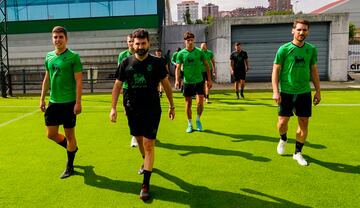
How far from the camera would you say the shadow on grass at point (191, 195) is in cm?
400

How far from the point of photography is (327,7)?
8038cm

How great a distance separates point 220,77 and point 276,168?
15.0 metres

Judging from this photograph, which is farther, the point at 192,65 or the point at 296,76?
the point at 192,65

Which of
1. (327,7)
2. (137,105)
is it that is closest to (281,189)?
(137,105)

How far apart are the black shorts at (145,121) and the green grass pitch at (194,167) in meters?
0.73

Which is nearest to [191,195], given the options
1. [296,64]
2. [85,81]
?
[296,64]

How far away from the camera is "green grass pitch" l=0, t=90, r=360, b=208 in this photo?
4.18 meters

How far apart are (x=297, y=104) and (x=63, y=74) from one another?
326cm

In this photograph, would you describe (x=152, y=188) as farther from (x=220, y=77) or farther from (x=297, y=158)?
(x=220, y=77)

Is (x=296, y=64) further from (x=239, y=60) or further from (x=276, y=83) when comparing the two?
(x=239, y=60)

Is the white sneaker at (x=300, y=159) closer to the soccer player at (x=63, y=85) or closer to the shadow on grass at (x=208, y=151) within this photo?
the shadow on grass at (x=208, y=151)

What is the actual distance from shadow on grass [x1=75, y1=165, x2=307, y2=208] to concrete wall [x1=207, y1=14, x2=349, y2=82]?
15346 mm

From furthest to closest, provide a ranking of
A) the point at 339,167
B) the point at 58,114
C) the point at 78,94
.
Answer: the point at 339,167, the point at 58,114, the point at 78,94

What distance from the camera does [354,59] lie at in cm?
2750
